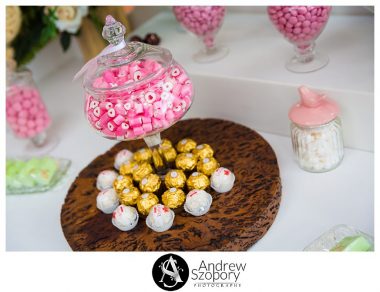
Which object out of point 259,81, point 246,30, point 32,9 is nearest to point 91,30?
point 32,9

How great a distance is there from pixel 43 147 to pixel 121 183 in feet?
1.50

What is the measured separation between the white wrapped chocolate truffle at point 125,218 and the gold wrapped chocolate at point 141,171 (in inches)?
3.3

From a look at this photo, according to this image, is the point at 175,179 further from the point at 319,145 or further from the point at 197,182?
the point at 319,145

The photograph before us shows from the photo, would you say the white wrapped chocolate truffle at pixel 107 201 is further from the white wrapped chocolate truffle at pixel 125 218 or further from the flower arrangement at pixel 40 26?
the flower arrangement at pixel 40 26

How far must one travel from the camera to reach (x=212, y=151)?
1.03 metres

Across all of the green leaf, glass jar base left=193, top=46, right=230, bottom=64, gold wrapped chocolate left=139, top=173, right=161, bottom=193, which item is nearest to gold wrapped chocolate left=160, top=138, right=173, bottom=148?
gold wrapped chocolate left=139, top=173, right=161, bottom=193

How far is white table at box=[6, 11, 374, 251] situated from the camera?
90 centimetres

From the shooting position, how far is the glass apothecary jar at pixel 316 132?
0.94 meters

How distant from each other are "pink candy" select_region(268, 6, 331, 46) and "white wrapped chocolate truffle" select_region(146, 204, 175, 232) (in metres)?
0.45

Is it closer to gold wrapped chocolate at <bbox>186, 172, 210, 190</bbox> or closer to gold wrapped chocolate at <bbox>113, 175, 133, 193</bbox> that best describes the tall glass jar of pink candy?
gold wrapped chocolate at <bbox>113, 175, 133, 193</bbox>

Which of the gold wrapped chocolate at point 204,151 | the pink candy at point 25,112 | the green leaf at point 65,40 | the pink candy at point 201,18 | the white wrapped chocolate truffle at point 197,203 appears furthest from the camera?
the green leaf at point 65,40
